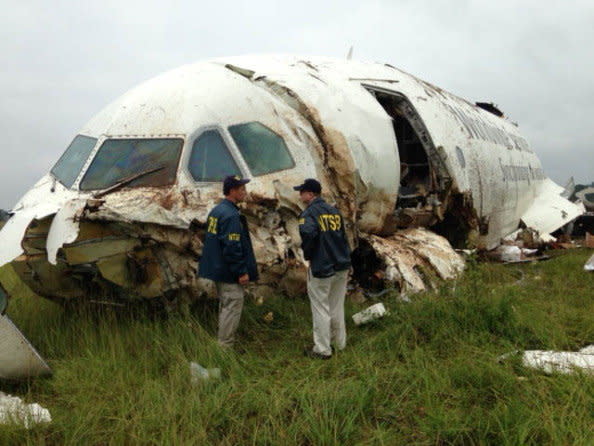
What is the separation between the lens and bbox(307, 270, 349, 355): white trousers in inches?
194

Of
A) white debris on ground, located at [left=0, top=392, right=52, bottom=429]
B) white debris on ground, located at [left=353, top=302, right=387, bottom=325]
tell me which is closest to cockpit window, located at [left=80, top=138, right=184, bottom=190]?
white debris on ground, located at [left=0, top=392, right=52, bottom=429]

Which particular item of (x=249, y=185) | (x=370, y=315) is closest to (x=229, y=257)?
(x=249, y=185)

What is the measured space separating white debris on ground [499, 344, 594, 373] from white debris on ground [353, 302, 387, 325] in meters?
1.46

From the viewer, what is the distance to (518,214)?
13.5m

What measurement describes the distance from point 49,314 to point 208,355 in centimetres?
256

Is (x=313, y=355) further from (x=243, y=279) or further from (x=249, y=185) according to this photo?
(x=249, y=185)

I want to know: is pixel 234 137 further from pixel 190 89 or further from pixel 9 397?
pixel 9 397

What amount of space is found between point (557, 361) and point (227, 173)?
3.43 m

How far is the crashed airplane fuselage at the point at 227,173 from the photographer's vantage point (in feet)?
16.4

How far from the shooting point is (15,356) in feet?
14.5

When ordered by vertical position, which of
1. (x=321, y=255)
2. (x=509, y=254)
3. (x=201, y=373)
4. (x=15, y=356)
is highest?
(x=321, y=255)

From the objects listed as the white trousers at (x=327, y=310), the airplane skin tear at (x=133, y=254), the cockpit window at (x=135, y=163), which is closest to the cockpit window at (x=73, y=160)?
the cockpit window at (x=135, y=163)

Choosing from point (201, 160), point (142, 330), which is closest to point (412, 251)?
point (201, 160)

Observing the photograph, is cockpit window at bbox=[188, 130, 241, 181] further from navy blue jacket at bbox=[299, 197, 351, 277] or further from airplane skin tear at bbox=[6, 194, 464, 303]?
navy blue jacket at bbox=[299, 197, 351, 277]
